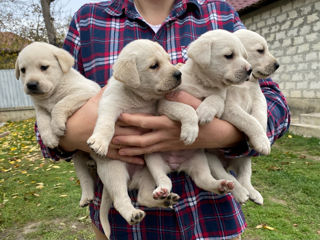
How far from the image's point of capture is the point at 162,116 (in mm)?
1881

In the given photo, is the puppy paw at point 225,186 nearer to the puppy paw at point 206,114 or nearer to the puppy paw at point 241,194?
the puppy paw at point 241,194

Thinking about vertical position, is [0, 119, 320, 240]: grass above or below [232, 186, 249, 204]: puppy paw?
below

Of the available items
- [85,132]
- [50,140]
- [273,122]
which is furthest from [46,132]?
[273,122]

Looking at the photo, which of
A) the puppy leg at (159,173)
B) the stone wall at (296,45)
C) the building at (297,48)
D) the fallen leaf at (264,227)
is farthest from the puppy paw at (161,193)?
the stone wall at (296,45)

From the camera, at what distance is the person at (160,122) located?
1862mm

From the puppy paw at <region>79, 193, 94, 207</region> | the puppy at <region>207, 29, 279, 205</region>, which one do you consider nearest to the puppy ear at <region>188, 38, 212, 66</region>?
the puppy at <region>207, 29, 279, 205</region>

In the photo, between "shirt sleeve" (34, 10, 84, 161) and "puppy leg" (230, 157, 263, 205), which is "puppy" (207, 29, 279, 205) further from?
"shirt sleeve" (34, 10, 84, 161)

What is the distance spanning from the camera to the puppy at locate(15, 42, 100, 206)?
2107 millimetres

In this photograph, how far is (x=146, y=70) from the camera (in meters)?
1.99

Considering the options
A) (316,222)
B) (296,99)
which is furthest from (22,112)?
(316,222)

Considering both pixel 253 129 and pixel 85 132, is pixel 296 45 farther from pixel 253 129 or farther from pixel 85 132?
pixel 85 132

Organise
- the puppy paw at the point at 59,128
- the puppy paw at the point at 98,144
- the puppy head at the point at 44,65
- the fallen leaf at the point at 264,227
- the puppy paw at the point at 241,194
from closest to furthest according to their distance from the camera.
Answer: the puppy paw at the point at 98,144 < the puppy paw at the point at 59,128 < the puppy paw at the point at 241,194 < the puppy head at the point at 44,65 < the fallen leaf at the point at 264,227

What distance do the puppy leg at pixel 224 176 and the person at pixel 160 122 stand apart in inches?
4.0

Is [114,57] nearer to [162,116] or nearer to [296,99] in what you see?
[162,116]
